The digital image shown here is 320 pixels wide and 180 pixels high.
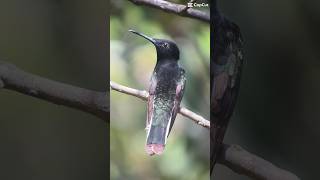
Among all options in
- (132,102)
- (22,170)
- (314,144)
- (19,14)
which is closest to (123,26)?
(132,102)

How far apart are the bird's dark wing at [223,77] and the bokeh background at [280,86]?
0.04 m

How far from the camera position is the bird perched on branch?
6.15ft

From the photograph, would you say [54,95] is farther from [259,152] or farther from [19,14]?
[259,152]

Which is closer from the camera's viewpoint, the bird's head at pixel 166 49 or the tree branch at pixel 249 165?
the bird's head at pixel 166 49

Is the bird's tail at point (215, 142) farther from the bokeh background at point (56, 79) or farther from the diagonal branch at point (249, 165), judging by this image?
the bokeh background at point (56, 79)

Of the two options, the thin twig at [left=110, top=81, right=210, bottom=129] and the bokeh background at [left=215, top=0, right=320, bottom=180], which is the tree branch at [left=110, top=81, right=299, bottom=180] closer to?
the bokeh background at [left=215, top=0, right=320, bottom=180]

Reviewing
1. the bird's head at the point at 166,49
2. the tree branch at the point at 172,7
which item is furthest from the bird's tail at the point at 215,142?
the tree branch at the point at 172,7

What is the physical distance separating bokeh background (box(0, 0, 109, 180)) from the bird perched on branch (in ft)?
1.34

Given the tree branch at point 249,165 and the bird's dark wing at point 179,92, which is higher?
the bird's dark wing at point 179,92

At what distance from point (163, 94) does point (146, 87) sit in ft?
0.23

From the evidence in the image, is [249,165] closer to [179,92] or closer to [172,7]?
[179,92]

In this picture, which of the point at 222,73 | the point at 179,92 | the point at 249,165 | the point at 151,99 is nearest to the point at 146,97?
the point at 151,99

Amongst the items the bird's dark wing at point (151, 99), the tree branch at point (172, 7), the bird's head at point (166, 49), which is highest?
the tree branch at point (172, 7)

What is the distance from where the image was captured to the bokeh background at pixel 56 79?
1839mm
